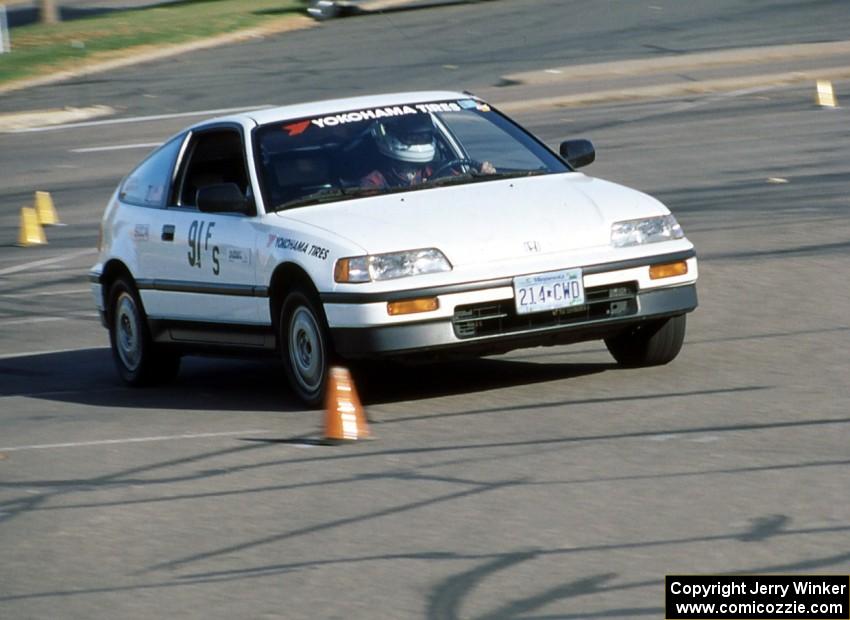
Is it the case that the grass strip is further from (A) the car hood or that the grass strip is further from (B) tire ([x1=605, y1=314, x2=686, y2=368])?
(B) tire ([x1=605, y1=314, x2=686, y2=368])

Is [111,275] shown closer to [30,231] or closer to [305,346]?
→ [305,346]

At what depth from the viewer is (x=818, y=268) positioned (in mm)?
11742

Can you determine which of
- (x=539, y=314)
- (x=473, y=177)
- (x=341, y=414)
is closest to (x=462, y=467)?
(x=341, y=414)

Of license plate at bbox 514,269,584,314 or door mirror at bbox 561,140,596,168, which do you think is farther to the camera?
door mirror at bbox 561,140,596,168

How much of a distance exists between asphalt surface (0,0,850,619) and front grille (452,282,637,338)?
1.24 ft

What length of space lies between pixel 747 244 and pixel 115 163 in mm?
Answer: 12138

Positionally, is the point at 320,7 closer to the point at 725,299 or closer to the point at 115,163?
the point at 115,163

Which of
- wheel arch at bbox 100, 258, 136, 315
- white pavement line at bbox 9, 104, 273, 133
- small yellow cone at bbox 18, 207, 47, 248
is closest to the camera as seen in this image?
wheel arch at bbox 100, 258, 136, 315

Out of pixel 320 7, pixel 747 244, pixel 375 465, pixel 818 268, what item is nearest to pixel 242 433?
pixel 375 465

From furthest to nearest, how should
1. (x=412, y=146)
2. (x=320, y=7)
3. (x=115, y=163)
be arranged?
(x=320, y=7)
(x=115, y=163)
(x=412, y=146)

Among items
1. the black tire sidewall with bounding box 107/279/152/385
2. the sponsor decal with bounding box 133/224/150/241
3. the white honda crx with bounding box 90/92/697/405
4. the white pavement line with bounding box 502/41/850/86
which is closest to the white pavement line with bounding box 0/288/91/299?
the black tire sidewall with bounding box 107/279/152/385

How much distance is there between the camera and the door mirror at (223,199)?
9312mm

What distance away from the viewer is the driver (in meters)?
9.34

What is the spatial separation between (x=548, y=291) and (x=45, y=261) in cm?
Answer: 857
